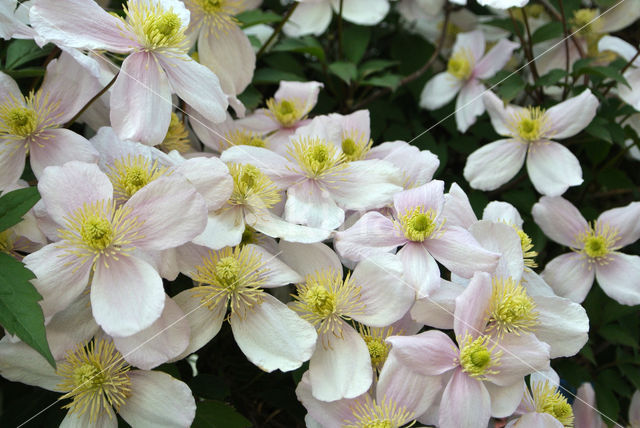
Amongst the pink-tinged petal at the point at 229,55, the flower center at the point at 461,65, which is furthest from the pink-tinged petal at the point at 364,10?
the pink-tinged petal at the point at 229,55

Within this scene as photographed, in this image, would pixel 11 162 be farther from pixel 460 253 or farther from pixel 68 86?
pixel 460 253

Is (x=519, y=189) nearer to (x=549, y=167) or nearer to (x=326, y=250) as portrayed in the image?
(x=549, y=167)

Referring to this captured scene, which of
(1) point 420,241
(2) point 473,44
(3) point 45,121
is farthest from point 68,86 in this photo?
(2) point 473,44

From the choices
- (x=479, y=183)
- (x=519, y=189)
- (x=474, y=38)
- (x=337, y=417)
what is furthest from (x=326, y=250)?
(x=474, y=38)

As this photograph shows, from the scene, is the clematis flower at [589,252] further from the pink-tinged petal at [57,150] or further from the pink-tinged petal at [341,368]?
the pink-tinged petal at [57,150]

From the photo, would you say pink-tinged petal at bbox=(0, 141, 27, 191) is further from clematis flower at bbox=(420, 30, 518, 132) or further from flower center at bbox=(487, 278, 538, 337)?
clematis flower at bbox=(420, 30, 518, 132)

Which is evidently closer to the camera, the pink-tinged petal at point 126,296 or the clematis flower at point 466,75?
the pink-tinged petal at point 126,296
